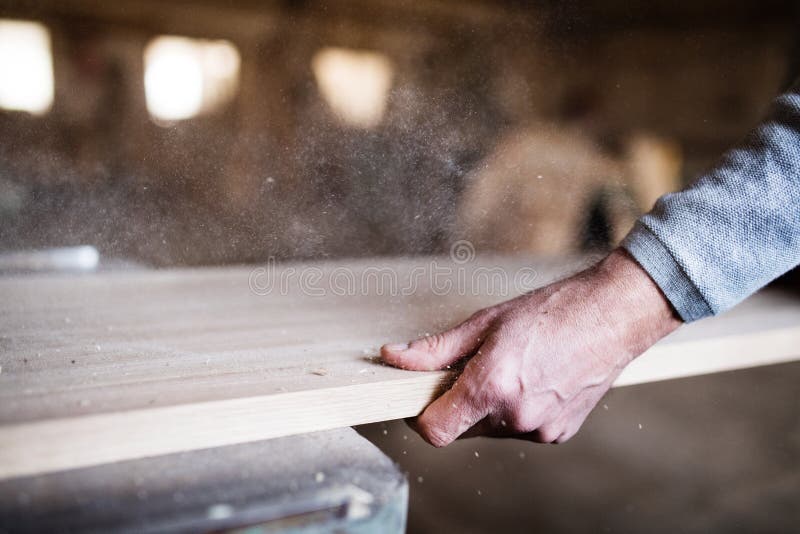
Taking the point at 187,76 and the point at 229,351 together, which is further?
the point at 187,76

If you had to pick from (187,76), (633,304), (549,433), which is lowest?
(549,433)

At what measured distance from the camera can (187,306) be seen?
60cm

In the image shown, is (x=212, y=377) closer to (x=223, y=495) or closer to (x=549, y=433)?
(x=223, y=495)

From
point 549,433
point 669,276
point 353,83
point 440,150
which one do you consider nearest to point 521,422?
point 549,433

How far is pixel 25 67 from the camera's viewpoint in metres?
0.61

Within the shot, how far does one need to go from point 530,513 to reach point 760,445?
0.39 metres

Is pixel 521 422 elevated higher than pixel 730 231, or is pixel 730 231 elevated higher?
pixel 730 231

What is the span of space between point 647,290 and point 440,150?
277 mm

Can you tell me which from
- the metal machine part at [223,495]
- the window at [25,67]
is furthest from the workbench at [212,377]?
the window at [25,67]

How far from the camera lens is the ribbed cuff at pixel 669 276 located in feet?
1.55

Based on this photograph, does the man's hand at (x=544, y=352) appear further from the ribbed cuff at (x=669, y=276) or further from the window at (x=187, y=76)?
the window at (x=187, y=76)

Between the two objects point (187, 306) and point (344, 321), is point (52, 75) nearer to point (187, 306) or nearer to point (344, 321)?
point (187, 306)

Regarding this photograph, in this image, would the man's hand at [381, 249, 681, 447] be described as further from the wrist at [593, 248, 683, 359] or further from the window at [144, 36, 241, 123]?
the window at [144, 36, 241, 123]

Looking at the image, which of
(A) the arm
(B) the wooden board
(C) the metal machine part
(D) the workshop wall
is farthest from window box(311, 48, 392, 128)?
(C) the metal machine part
